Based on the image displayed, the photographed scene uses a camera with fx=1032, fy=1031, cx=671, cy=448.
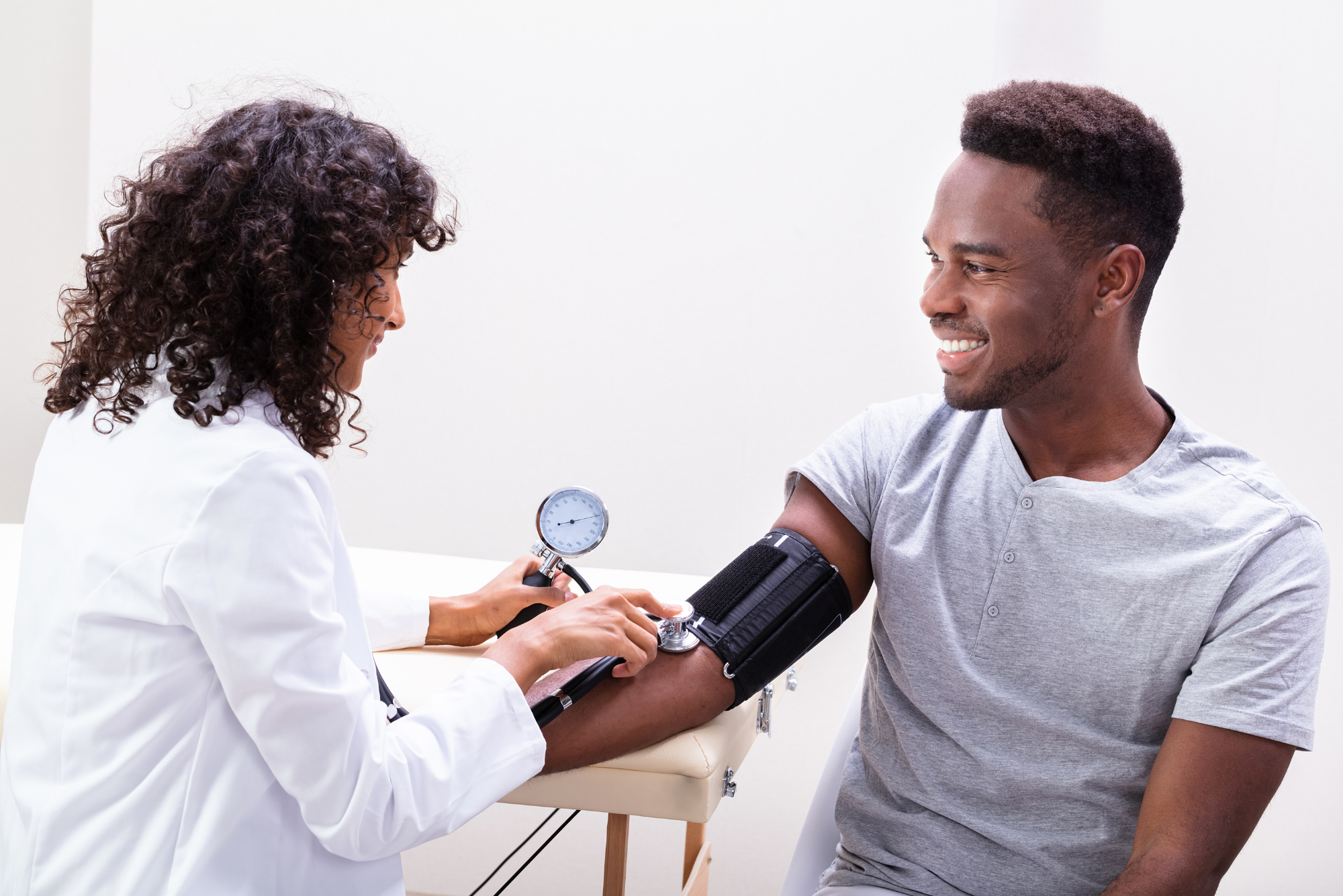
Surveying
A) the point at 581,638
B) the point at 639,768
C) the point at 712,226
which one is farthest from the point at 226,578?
the point at 712,226

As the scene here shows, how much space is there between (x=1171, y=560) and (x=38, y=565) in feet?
4.06

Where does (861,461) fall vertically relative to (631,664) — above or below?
above

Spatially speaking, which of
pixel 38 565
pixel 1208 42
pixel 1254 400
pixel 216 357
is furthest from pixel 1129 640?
pixel 1208 42

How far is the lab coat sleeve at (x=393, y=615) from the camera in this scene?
4.63ft

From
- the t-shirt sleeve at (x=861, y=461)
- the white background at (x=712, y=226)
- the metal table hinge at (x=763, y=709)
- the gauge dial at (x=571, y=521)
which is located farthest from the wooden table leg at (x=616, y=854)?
the white background at (x=712, y=226)

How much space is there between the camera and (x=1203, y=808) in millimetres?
1118

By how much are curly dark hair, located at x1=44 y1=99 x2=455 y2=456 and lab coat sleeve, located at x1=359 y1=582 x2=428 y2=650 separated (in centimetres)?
39

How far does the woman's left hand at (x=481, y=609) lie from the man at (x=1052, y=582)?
0.26m

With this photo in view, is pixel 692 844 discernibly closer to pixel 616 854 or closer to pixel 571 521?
pixel 616 854

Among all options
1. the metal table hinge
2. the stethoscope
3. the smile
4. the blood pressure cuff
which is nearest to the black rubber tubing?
the stethoscope

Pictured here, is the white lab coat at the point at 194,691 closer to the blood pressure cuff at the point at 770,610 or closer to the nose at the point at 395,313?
the nose at the point at 395,313

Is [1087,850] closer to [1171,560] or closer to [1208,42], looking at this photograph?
[1171,560]

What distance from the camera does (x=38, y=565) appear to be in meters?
1.01

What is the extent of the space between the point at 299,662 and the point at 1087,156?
1.08 meters
